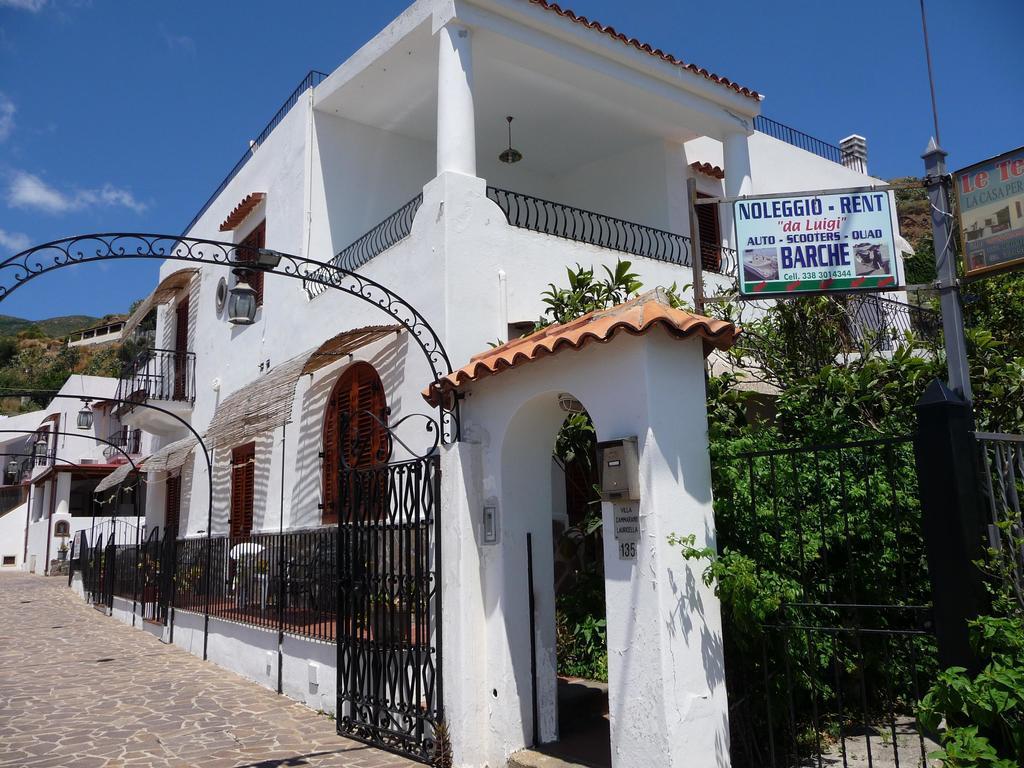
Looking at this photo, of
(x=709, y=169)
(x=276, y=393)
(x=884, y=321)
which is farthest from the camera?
(x=709, y=169)

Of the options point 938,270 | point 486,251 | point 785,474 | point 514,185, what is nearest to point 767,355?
point 785,474

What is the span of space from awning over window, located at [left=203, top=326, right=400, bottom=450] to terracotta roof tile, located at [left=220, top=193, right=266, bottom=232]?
379cm

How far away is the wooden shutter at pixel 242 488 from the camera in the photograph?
1444cm

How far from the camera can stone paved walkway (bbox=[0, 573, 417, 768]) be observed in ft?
23.5

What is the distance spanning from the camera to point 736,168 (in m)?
12.5

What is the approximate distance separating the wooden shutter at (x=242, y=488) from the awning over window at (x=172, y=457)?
1.40 metres

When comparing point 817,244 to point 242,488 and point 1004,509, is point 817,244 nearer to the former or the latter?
point 1004,509

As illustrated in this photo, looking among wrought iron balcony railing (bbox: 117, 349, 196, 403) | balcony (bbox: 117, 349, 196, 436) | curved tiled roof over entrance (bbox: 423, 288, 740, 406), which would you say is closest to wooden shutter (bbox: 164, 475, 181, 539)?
balcony (bbox: 117, 349, 196, 436)

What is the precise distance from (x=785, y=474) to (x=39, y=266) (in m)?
5.98

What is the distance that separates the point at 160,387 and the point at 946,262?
1704 cm

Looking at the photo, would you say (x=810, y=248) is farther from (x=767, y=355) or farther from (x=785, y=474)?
(x=767, y=355)

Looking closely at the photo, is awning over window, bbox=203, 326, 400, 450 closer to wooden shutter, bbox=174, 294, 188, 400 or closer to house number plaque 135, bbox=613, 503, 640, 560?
house number plaque 135, bbox=613, 503, 640, 560

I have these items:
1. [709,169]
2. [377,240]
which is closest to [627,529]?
[377,240]

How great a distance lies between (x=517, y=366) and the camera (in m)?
6.38
